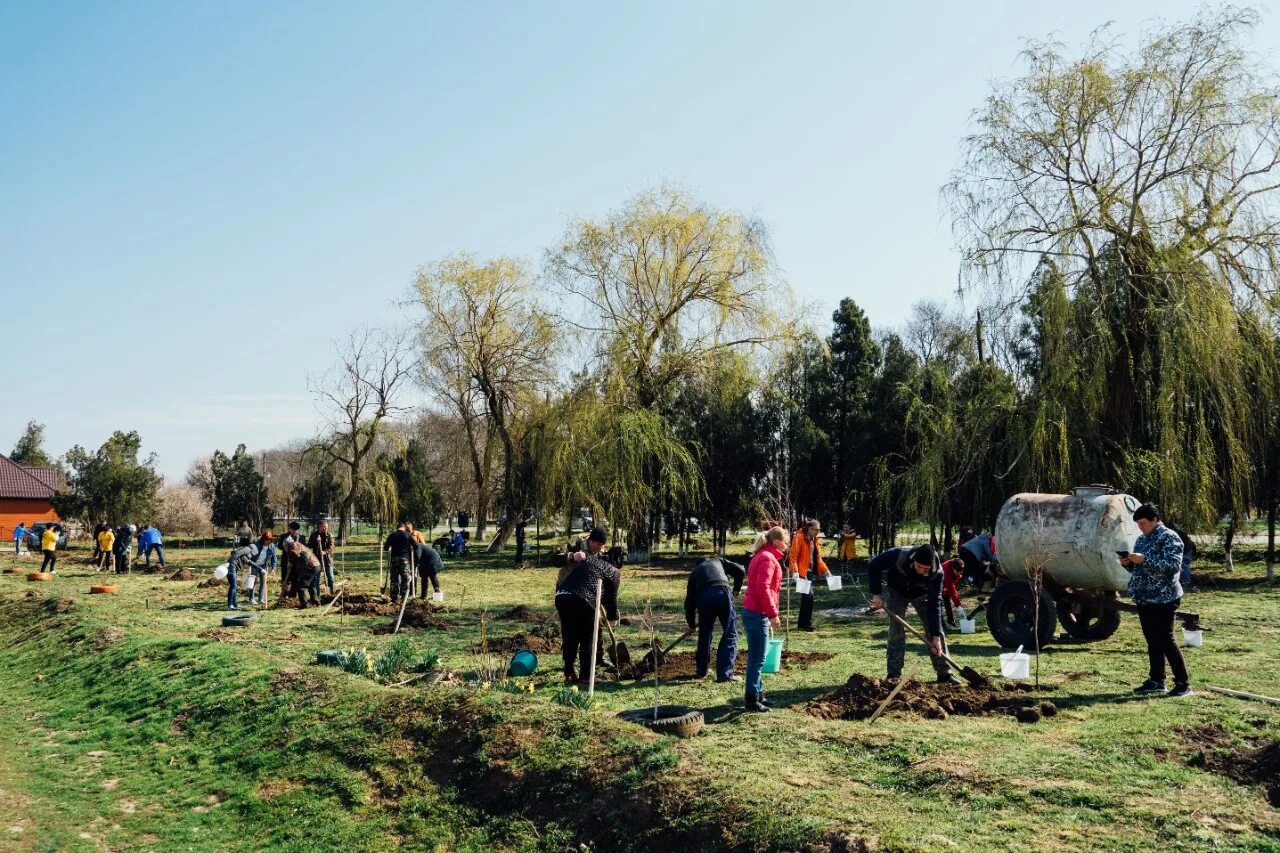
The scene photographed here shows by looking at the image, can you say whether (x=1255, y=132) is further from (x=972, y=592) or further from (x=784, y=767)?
(x=784, y=767)

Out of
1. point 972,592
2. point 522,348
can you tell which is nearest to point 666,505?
point 522,348

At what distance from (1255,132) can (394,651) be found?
1829cm

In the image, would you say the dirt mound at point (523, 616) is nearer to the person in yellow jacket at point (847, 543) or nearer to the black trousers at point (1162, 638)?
the black trousers at point (1162, 638)

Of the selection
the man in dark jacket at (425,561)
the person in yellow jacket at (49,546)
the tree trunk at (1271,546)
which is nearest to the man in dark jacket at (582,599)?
the man in dark jacket at (425,561)

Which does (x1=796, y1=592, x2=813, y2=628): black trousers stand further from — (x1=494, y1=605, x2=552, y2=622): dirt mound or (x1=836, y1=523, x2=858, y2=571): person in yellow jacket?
(x1=836, y1=523, x2=858, y2=571): person in yellow jacket

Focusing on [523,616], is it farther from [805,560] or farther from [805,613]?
[805,560]

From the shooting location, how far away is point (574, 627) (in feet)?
34.7

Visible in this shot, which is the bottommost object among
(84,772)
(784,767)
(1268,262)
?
(84,772)

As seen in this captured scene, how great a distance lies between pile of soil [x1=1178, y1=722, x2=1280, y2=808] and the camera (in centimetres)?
667

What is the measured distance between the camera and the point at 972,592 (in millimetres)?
21422

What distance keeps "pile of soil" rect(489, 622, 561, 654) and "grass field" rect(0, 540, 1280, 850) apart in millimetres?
268

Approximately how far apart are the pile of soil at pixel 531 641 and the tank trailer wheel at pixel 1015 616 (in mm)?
5855

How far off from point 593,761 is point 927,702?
122 inches

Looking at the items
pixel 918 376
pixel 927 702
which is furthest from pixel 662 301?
pixel 927 702
